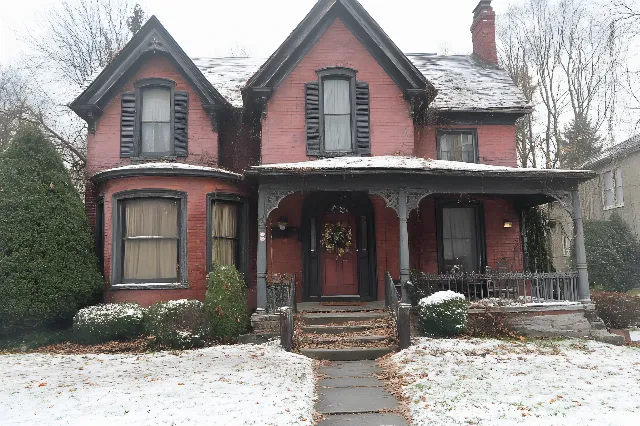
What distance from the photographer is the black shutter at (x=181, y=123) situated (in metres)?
14.3

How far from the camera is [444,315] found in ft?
36.2

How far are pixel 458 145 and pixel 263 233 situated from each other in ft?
22.9

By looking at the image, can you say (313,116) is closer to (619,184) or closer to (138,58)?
(138,58)

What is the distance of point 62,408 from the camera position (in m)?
6.88

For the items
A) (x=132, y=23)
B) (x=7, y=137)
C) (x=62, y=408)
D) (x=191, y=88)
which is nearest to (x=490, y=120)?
(x=191, y=88)

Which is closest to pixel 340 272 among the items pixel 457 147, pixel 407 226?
pixel 407 226

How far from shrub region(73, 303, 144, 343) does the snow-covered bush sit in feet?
20.1

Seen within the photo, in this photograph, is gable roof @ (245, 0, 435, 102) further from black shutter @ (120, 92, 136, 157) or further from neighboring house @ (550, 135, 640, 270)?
neighboring house @ (550, 135, 640, 270)

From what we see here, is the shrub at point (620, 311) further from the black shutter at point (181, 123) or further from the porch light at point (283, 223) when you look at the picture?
the black shutter at point (181, 123)

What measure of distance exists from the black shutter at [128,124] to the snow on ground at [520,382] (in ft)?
29.3

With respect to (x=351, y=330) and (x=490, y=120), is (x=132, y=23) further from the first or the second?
(x=351, y=330)

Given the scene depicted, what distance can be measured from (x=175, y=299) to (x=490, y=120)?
1001 cm

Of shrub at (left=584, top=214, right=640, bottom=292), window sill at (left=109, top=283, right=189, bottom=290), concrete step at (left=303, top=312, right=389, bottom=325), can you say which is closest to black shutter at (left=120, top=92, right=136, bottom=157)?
window sill at (left=109, top=283, right=189, bottom=290)

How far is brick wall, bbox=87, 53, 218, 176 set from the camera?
14367 millimetres
